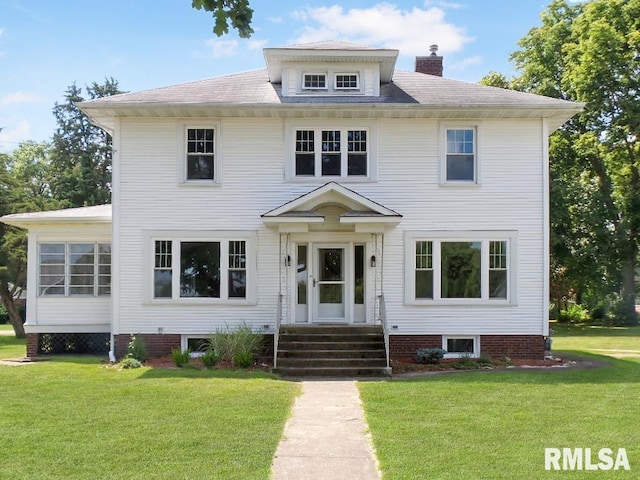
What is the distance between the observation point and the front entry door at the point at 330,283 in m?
15.4

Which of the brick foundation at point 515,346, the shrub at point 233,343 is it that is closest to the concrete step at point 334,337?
the shrub at point 233,343

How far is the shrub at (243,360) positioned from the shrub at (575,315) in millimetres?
26366

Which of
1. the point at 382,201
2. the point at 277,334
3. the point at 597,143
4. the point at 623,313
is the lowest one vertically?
the point at 623,313

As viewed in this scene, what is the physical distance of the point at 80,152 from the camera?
4097 centimetres

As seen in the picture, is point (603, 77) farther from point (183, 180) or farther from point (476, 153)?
point (183, 180)

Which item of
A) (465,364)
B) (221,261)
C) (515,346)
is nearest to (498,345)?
(515,346)

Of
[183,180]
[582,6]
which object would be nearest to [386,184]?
[183,180]

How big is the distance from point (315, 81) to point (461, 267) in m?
6.16

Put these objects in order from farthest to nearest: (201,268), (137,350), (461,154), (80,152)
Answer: (80,152)
(461,154)
(201,268)
(137,350)

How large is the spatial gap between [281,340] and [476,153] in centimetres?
674

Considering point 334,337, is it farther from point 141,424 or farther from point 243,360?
point 141,424

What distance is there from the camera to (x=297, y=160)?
50.6 feet

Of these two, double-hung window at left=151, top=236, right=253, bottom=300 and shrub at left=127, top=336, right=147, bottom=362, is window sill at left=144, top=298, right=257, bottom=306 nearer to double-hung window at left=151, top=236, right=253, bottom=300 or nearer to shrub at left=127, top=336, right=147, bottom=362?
double-hung window at left=151, top=236, right=253, bottom=300

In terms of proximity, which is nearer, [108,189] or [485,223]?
[485,223]
